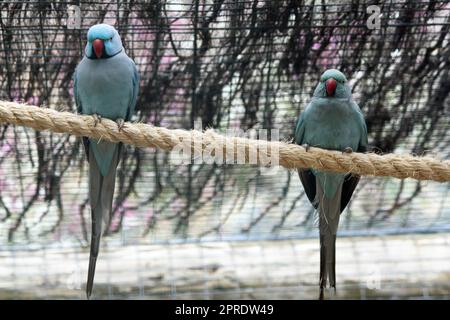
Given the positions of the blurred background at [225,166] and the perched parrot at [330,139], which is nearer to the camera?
the perched parrot at [330,139]

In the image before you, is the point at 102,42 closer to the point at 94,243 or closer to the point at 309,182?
the point at 94,243

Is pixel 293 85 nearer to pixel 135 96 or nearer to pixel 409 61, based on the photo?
pixel 409 61

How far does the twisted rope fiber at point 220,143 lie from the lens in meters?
1.48

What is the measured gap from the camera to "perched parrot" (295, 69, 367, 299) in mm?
1830

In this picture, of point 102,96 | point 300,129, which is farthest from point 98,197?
point 300,129

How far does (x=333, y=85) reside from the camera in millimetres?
1802

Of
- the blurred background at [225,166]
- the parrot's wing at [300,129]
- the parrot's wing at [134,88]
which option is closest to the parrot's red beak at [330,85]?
the parrot's wing at [300,129]

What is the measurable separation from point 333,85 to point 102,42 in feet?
2.27

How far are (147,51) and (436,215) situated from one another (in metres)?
1.25

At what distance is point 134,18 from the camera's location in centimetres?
196

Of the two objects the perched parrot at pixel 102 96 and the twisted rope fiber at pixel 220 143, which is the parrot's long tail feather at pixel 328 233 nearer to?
the twisted rope fiber at pixel 220 143

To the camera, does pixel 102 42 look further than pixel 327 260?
No

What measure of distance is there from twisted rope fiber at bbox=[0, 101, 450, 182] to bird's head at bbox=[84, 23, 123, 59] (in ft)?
0.95
